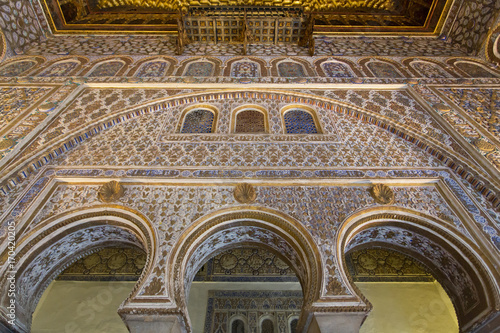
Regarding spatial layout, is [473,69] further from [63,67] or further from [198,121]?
[63,67]

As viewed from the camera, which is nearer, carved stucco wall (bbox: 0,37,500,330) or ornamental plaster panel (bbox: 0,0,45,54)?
carved stucco wall (bbox: 0,37,500,330)

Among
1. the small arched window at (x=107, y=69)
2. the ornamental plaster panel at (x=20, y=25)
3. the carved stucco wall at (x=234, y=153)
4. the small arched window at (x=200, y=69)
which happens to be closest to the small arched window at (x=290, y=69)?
the carved stucco wall at (x=234, y=153)

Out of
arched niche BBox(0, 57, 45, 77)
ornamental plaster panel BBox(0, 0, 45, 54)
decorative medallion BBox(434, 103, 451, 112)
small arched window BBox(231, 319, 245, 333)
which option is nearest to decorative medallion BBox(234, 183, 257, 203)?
small arched window BBox(231, 319, 245, 333)

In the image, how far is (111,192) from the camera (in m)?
3.83

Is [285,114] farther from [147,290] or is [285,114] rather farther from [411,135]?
[147,290]

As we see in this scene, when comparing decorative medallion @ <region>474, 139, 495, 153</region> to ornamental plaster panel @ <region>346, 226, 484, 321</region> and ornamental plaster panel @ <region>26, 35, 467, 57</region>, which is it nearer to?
ornamental plaster panel @ <region>346, 226, 484, 321</region>

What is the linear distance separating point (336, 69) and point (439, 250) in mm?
4018

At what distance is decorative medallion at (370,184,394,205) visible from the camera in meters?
3.82

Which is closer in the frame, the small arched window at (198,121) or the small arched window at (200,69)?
the small arched window at (198,121)

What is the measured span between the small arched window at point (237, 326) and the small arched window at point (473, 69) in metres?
6.32

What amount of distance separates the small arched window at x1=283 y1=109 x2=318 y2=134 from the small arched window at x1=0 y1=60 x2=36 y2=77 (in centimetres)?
513

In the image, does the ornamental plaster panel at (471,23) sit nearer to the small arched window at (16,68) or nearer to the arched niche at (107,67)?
the arched niche at (107,67)

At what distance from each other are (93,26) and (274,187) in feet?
21.2

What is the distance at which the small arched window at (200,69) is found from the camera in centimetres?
615
